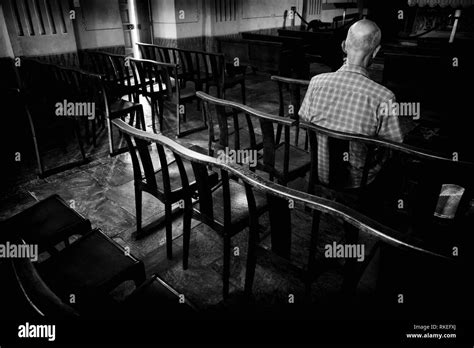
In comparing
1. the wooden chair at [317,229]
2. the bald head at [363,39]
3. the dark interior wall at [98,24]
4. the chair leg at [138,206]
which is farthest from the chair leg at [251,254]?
the dark interior wall at [98,24]

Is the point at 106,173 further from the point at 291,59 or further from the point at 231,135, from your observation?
the point at 291,59

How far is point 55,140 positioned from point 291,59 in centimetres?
415

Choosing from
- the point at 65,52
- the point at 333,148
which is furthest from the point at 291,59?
the point at 333,148

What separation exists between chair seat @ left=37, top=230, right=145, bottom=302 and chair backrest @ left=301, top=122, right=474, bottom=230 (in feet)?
3.81

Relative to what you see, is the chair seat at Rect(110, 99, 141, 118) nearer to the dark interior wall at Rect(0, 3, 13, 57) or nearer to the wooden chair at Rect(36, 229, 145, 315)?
the wooden chair at Rect(36, 229, 145, 315)

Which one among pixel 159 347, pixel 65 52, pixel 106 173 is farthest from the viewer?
pixel 65 52

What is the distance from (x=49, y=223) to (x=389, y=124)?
198 centimetres

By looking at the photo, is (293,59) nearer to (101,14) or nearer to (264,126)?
(101,14)

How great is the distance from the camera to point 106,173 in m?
3.35

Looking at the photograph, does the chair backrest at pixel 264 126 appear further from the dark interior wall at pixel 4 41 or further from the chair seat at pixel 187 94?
the dark interior wall at pixel 4 41

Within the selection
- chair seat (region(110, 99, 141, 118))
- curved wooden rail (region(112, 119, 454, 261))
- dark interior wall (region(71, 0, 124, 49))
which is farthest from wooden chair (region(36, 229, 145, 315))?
dark interior wall (region(71, 0, 124, 49))

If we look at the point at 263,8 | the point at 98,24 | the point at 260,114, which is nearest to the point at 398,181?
the point at 260,114

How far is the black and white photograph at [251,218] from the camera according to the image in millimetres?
1021

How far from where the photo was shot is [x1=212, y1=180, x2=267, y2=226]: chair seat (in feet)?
5.87
